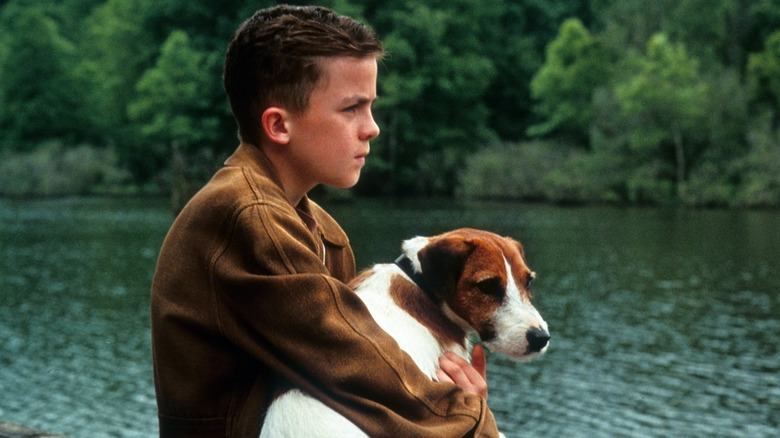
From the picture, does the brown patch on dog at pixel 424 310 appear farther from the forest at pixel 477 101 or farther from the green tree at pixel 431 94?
the green tree at pixel 431 94

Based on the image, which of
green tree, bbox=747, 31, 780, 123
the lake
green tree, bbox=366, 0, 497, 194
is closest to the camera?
the lake

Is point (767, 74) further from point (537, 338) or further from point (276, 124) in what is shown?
point (276, 124)

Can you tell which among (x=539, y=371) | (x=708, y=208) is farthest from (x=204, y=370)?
(x=708, y=208)

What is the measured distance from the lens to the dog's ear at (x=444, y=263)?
8.89 feet

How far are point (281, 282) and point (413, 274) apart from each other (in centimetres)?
74

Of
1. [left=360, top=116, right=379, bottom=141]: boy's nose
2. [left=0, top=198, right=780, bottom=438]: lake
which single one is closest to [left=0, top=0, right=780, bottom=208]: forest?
[left=0, top=198, right=780, bottom=438]: lake

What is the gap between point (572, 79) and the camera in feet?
218

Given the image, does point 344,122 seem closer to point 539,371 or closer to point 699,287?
point 539,371

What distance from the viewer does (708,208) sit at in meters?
52.4

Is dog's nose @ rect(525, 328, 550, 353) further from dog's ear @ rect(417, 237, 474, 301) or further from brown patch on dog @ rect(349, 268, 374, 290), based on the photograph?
brown patch on dog @ rect(349, 268, 374, 290)

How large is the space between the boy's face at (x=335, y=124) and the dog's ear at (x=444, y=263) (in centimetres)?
37

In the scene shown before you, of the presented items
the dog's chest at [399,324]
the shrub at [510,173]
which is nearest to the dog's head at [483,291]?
the dog's chest at [399,324]

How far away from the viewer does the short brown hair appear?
2377mm

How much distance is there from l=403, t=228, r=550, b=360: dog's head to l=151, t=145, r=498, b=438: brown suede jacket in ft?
1.34
